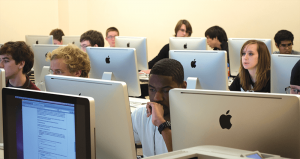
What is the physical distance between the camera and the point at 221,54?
7.46ft

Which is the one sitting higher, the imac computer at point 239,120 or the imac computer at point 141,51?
the imac computer at point 141,51

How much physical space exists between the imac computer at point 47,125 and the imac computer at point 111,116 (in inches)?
9.0

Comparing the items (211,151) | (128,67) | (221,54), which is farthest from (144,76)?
(211,151)

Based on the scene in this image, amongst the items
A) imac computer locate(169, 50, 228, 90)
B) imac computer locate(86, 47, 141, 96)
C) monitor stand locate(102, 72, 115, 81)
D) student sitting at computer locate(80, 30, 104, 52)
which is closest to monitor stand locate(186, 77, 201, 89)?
imac computer locate(169, 50, 228, 90)

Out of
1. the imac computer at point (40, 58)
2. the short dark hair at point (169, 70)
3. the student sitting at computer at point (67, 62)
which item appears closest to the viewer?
the short dark hair at point (169, 70)

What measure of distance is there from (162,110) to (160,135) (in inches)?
6.2

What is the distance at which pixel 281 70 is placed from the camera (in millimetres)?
2152

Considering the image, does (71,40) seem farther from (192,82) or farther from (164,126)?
(164,126)

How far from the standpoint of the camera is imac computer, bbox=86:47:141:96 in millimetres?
2566

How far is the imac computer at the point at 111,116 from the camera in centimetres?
116

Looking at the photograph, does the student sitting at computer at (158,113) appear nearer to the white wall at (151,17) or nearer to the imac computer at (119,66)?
the imac computer at (119,66)

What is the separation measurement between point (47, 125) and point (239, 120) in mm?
573

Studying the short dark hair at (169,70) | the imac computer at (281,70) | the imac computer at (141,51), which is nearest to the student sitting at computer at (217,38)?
the imac computer at (141,51)

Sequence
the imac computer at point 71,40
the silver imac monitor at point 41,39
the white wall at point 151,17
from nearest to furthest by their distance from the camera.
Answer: the silver imac monitor at point 41,39 → the imac computer at point 71,40 → the white wall at point 151,17
